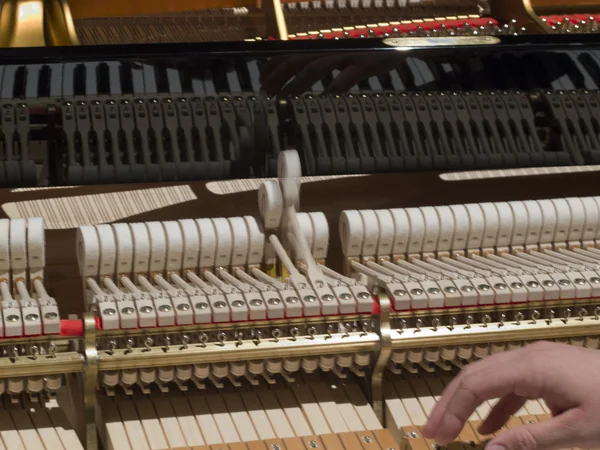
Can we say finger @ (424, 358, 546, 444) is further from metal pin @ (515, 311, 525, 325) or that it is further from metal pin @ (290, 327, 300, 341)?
metal pin @ (515, 311, 525, 325)

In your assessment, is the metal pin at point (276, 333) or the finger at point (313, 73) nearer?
the metal pin at point (276, 333)

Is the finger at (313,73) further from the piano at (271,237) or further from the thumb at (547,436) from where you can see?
the thumb at (547,436)

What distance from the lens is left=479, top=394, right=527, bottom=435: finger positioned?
6.06 feet

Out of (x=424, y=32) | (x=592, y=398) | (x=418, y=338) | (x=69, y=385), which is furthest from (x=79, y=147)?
(x=592, y=398)

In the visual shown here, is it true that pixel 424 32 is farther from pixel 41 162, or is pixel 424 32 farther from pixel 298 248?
pixel 41 162

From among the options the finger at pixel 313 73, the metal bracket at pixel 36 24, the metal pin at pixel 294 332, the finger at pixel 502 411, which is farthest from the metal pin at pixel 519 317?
the metal bracket at pixel 36 24

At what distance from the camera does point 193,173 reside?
2969 mm

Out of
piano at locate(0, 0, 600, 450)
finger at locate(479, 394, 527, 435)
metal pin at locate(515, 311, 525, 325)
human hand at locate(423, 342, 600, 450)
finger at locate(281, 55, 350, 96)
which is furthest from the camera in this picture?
finger at locate(281, 55, 350, 96)

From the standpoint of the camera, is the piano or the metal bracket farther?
the metal bracket

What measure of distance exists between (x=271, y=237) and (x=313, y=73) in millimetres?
449

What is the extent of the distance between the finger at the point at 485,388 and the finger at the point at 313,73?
53.6 inches

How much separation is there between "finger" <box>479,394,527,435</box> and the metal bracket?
1708mm

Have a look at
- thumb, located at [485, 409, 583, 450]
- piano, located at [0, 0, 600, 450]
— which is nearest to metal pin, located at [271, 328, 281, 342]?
piano, located at [0, 0, 600, 450]

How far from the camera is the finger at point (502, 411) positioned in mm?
1847
